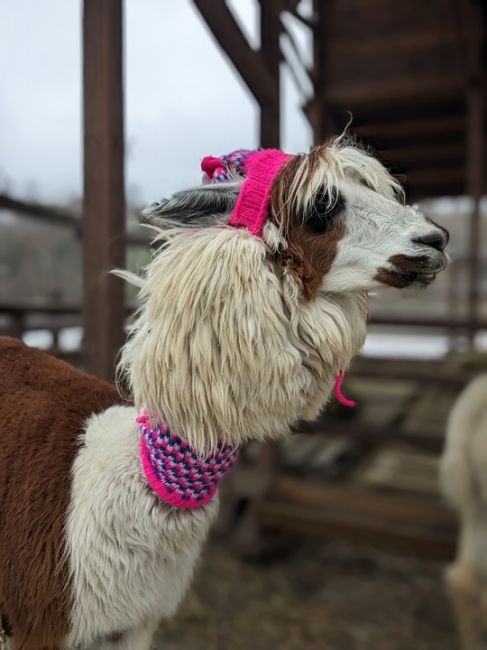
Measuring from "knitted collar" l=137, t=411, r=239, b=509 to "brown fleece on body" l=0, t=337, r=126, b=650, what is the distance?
0.13m

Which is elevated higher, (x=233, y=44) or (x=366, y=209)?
(x=233, y=44)

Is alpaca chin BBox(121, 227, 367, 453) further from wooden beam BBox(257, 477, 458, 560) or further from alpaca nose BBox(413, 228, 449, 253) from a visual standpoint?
wooden beam BBox(257, 477, 458, 560)

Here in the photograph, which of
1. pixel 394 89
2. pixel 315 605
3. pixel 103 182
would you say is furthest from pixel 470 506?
pixel 394 89

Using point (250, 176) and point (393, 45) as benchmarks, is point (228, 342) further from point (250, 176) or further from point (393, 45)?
point (393, 45)

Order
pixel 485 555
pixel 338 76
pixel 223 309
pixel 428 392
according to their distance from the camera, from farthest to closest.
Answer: pixel 428 392 → pixel 338 76 → pixel 485 555 → pixel 223 309

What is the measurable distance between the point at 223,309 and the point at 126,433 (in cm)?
28

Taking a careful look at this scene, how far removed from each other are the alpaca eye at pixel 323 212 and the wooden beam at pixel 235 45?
2.77 feet

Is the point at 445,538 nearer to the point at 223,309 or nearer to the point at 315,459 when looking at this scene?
the point at 315,459

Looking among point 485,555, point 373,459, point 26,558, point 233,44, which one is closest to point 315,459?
point 373,459

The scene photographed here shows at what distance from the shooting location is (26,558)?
81 cm

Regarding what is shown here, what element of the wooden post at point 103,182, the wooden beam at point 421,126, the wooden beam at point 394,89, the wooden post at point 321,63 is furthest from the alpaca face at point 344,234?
the wooden beam at point 421,126

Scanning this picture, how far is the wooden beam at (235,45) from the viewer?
1383 millimetres

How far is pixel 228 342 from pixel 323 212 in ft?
0.75

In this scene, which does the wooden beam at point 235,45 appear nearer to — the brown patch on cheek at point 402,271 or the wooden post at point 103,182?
the wooden post at point 103,182
